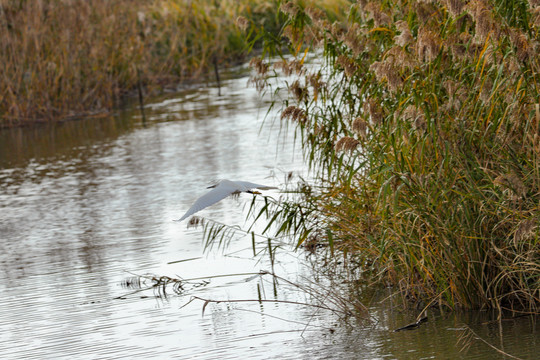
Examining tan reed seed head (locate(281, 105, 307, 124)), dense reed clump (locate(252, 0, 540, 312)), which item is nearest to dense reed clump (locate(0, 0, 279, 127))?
tan reed seed head (locate(281, 105, 307, 124))

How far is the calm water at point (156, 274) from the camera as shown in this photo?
416 cm

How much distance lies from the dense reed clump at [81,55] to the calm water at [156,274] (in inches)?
99.3

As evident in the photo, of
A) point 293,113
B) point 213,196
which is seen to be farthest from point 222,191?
point 293,113

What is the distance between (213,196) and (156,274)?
4.02 feet

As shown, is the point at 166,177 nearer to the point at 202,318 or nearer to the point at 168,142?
the point at 168,142

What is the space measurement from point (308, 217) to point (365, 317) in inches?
53.0

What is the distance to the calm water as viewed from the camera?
4.16 metres

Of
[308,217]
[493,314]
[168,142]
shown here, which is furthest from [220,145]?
[493,314]

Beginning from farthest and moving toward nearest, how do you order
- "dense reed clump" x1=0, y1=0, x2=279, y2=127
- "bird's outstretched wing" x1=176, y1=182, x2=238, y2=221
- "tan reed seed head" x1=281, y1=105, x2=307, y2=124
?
"dense reed clump" x1=0, y1=0, x2=279, y2=127 < "tan reed seed head" x1=281, y1=105, x2=307, y2=124 < "bird's outstretched wing" x1=176, y1=182, x2=238, y2=221

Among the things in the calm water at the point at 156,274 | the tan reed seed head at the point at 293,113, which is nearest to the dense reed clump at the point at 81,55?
the calm water at the point at 156,274

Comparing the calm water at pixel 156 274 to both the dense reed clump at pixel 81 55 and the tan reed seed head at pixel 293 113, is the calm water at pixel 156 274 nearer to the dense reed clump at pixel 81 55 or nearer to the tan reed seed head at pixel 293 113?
the tan reed seed head at pixel 293 113

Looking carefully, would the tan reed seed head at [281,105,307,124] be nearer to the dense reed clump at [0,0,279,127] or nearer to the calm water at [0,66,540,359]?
the calm water at [0,66,540,359]

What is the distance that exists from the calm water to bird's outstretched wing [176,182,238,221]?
0.57 metres

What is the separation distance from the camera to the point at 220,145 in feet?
33.7
